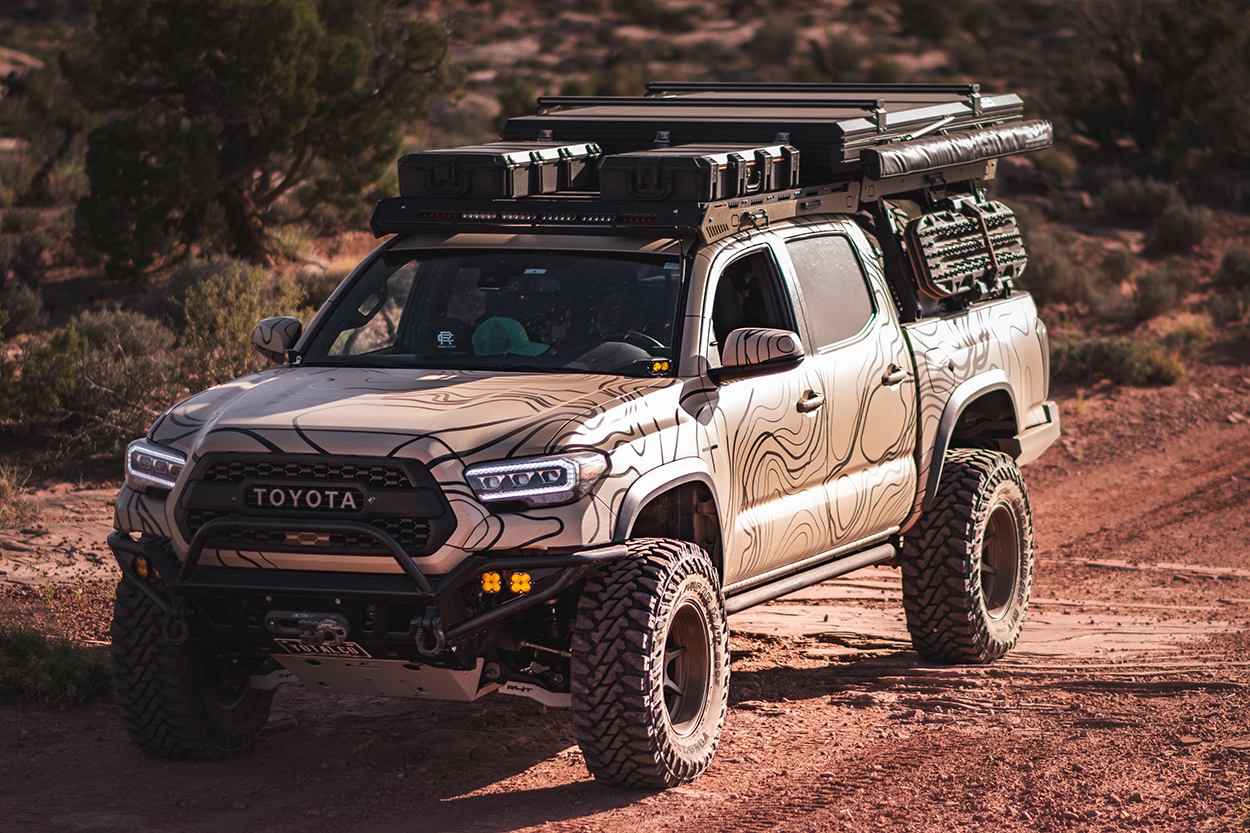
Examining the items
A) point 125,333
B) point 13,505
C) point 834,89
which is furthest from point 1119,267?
point 13,505

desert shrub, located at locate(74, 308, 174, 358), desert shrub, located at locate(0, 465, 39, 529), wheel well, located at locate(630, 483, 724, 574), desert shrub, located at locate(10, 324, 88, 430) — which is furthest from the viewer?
desert shrub, located at locate(74, 308, 174, 358)

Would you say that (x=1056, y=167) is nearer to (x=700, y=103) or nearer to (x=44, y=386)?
(x=44, y=386)

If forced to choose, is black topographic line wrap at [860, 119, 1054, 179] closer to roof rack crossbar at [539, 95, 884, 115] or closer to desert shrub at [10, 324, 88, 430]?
roof rack crossbar at [539, 95, 884, 115]

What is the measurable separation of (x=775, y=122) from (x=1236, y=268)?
1432 cm

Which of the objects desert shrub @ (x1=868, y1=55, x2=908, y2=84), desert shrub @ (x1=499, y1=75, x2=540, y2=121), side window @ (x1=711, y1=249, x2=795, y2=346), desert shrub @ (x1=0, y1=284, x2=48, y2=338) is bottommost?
desert shrub @ (x1=0, y1=284, x2=48, y2=338)

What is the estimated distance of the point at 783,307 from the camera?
256 inches

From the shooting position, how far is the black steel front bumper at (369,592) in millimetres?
4973

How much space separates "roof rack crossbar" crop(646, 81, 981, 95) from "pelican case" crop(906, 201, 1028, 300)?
0.68 m

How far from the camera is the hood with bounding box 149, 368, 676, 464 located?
5.07 m

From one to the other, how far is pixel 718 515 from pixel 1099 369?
10701 mm

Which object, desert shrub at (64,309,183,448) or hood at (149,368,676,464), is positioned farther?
desert shrub at (64,309,183,448)

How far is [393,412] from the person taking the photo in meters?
5.24

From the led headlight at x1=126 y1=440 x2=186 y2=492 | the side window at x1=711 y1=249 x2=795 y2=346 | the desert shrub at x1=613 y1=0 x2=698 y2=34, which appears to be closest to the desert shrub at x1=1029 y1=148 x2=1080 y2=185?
the side window at x1=711 y1=249 x2=795 y2=346

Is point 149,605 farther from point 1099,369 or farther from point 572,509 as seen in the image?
point 1099,369
